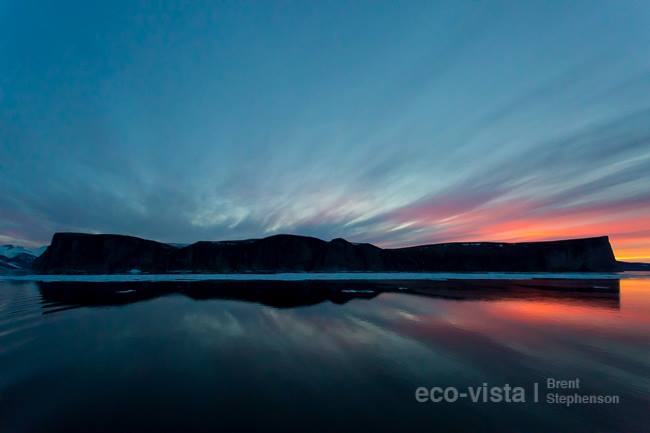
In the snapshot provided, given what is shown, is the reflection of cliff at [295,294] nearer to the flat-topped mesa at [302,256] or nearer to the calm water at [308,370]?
the calm water at [308,370]

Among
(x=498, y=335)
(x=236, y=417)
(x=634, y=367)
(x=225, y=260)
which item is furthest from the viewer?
(x=225, y=260)

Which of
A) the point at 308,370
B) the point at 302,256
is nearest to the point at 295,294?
the point at 308,370

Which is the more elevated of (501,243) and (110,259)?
(501,243)

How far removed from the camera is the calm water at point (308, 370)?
15.3 ft

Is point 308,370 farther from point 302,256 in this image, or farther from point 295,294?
point 302,256

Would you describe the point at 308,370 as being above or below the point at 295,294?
above

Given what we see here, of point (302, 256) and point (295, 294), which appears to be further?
point (302, 256)

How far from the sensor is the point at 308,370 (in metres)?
6.93

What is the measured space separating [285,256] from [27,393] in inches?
3081

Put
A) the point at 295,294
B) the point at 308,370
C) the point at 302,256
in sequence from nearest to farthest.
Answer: the point at 308,370
the point at 295,294
the point at 302,256

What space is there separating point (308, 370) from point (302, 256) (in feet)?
256

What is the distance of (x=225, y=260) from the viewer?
81062mm

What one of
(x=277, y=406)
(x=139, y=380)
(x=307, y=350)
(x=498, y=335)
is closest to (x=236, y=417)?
(x=277, y=406)

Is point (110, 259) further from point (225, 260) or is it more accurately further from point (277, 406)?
point (277, 406)
